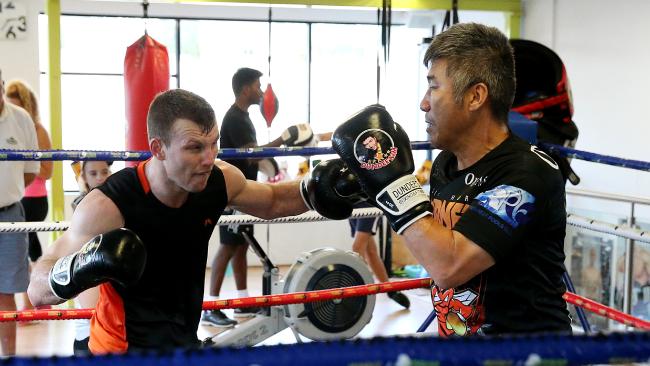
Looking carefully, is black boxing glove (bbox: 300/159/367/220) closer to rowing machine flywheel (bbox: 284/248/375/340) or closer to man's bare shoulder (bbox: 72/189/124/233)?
man's bare shoulder (bbox: 72/189/124/233)

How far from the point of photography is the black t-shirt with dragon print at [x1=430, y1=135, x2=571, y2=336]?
4.36ft

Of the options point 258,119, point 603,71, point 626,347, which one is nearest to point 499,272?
point 626,347

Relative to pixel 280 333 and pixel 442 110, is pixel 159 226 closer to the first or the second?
pixel 442 110

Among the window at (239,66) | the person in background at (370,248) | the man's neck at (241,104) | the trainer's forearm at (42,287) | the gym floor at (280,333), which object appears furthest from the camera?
the window at (239,66)

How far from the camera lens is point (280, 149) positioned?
2.73 meters

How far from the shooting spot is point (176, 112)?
183 cm

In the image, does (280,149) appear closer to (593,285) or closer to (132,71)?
(132,71)

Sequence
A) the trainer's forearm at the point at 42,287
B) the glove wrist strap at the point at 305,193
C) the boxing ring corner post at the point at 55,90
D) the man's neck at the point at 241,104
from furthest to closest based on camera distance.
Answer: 1. the boxing ring corner post at the point at 55,90
2. the man's neck at the point at 241,104
3. the glove wrist strap at the point at 305,193
4. the trainer's forearm at the point at 42,287

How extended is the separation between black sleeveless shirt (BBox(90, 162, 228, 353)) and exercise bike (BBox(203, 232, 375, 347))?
1352 millimetres

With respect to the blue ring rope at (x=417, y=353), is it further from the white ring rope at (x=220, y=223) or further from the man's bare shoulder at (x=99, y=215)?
the white ring rope at (x=220, y=223)

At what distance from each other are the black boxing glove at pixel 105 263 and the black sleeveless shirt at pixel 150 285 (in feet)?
0.88

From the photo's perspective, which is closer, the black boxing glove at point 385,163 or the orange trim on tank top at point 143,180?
the black boxing glove at point 385,163

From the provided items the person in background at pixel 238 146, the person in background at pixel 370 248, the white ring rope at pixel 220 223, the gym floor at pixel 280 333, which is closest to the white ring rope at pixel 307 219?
the white ring rope at pixel 220 223

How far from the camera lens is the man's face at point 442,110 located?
1.43m
